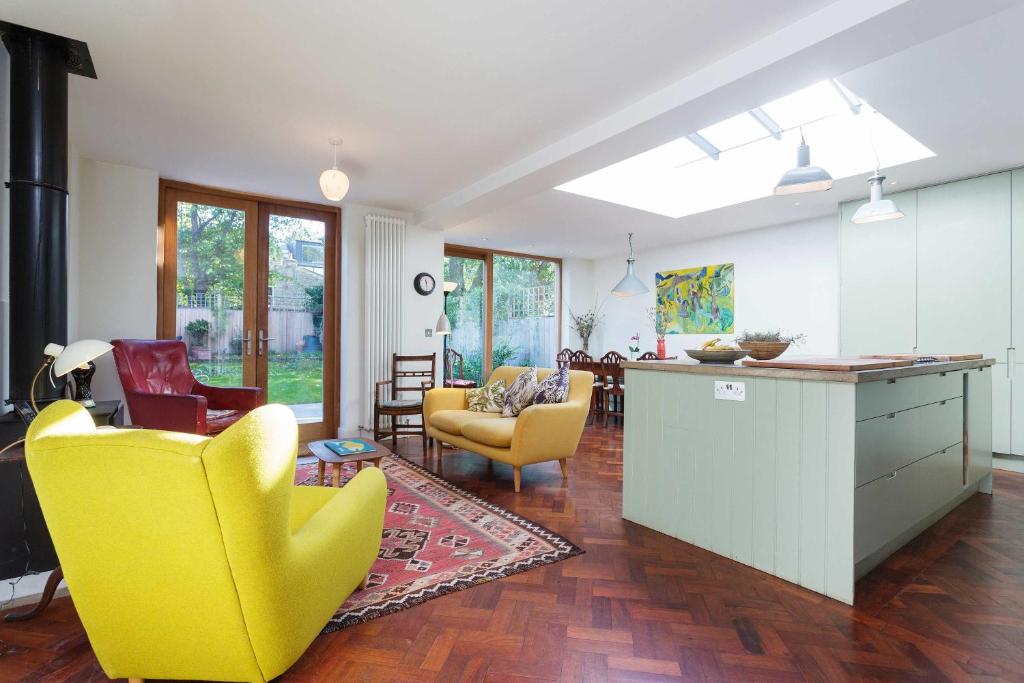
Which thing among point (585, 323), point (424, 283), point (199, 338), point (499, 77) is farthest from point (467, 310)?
point (499, 77)

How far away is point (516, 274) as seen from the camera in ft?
25.6

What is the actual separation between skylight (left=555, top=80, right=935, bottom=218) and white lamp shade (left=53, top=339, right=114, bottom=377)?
3.34 meters

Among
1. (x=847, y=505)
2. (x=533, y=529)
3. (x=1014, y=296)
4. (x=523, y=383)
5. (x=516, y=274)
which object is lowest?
(x=533, y=529)

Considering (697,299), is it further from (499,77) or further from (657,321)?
(499,77)

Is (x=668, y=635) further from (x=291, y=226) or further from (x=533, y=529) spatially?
(x=291, y=226)

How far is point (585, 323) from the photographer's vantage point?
818cm

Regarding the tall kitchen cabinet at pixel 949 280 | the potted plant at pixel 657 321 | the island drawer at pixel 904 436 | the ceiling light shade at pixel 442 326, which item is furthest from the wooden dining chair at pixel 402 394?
the tall kitchen cabinet at pixel 949 280

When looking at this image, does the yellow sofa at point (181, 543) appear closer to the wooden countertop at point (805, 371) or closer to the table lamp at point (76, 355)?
the table lamp at point (76, 355)

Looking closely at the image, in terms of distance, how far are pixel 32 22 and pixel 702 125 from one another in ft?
11.3

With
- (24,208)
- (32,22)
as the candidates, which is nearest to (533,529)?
(24,208)

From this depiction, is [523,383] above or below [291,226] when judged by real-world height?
below

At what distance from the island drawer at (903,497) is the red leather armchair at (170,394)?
3.59m

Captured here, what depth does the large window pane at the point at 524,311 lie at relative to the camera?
7.55m

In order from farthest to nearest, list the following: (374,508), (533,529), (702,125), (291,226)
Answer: (291,226) → (702,125) → (533,529) → (374,508)
